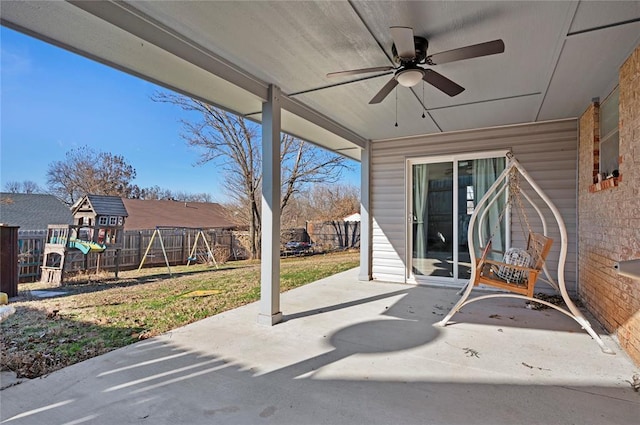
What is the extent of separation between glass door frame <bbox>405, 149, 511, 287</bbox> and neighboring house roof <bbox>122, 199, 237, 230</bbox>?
10.4 m

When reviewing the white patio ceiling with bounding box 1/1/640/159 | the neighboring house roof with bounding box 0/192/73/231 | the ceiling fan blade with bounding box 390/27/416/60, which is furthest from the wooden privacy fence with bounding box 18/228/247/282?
the ceiling fan blade with bounding box 390/27/416/60

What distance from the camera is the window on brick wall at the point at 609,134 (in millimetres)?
3229

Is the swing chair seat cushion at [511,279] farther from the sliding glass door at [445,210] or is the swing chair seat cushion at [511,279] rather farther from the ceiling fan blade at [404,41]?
the ceiling fan blade at [404,41]

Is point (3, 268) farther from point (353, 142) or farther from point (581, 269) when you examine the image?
point (581, 269)

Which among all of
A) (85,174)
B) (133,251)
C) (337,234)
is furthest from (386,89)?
(85,174)

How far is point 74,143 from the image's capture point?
15117 mm

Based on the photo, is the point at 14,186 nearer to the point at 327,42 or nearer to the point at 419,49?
the point at 327,42

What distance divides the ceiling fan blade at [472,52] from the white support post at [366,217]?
11.2 ft

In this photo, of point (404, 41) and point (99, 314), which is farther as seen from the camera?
point (99, 314)

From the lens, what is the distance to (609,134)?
343 centimetres

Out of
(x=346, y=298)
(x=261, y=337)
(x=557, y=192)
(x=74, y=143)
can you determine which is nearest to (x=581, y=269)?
(x=557, y=192)

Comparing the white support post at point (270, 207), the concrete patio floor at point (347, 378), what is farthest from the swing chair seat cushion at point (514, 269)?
the white support post at point (270, 207)

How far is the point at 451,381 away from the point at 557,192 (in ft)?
12.4

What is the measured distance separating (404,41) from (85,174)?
18.3 meters
